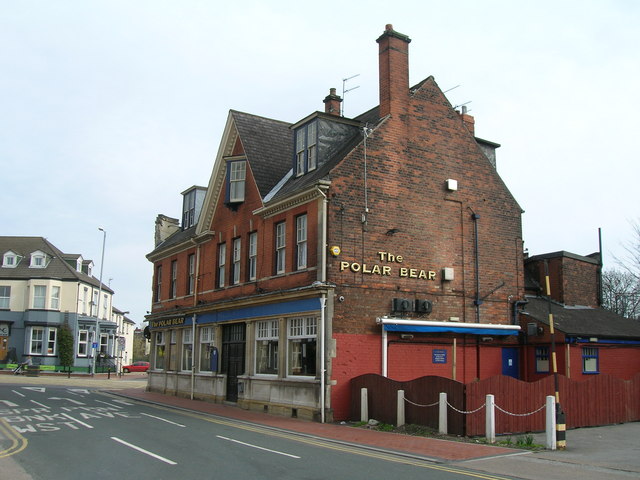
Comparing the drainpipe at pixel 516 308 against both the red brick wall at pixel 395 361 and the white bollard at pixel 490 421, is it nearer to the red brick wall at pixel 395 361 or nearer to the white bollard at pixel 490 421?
the red brick wall at pixel 395 361

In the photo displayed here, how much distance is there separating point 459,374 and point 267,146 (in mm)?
12418

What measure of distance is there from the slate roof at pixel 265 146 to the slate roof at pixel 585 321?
11344 mm

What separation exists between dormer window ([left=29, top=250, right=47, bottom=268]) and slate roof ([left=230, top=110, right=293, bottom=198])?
39405mm

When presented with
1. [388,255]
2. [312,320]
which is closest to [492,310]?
[388,255]

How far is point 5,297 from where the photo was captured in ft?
189

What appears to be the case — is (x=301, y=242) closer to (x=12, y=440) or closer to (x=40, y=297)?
(x=12, y=440)

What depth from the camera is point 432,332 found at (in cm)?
2164

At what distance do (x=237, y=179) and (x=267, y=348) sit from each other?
753 cm

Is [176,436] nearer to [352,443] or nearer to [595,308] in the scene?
[352,443]

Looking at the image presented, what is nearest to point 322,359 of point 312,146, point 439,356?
point 439,356

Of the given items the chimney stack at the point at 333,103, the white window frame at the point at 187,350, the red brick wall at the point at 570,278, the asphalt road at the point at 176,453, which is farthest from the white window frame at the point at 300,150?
the red brick wall at the point at 570,278

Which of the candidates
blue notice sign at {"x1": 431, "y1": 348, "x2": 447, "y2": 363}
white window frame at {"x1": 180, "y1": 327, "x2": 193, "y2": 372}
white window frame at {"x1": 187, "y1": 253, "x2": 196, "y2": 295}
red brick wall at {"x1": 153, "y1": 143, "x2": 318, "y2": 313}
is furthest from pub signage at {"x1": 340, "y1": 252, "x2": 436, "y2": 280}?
white window frame at {"x1": 180, "y1": 327, "x2": 193, "y2": 372}

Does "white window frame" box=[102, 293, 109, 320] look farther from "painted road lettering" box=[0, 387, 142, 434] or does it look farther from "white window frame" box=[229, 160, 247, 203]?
"white window frame" box=[229, 160, 247, 203]

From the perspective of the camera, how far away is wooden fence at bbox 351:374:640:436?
16.2 metres
